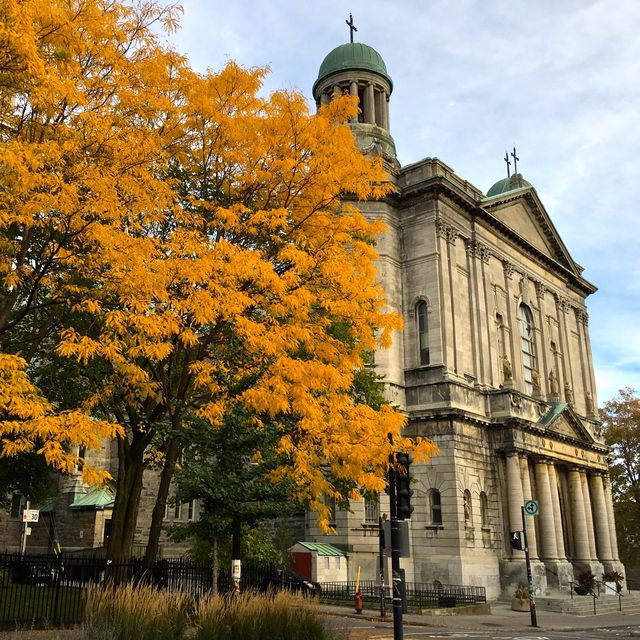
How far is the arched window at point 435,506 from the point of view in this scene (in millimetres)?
35344

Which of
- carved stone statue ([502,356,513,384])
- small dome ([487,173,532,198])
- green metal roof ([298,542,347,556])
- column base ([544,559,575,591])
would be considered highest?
small dome ([487,173,532,198])

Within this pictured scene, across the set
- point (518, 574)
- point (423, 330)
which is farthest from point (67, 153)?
point (518, 574)

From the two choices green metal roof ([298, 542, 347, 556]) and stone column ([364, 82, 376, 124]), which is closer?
green metal roof ([298, 542, 347, 556])

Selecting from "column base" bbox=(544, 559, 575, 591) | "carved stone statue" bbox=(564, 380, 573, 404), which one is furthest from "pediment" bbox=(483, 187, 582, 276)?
"column base" bbox=(544, 559, 575, 591)

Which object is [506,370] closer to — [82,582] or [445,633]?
[445,633]

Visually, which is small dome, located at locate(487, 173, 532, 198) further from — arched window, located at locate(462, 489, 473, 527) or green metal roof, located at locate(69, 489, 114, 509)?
green metal roof, located at locate(69, 489, 114, 509)

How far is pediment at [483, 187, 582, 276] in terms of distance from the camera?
4550 cm

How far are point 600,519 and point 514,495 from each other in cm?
1327

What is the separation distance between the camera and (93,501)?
4556 cm

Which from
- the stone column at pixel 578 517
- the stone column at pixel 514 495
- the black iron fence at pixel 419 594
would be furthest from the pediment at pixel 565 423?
the black iron fence at pixel 419 594

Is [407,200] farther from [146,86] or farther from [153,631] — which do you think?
[153,631]

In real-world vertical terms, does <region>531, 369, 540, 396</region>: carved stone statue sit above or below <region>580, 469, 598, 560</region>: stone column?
above

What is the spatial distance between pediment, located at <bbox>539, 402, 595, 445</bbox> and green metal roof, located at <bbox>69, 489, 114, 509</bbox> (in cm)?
2773

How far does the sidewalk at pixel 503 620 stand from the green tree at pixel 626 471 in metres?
31.6
